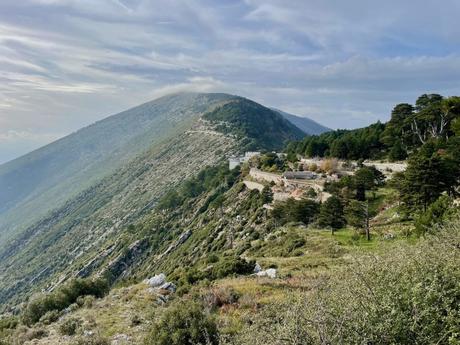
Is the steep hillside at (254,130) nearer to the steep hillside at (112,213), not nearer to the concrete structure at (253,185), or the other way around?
the steep hillside at (112,213)

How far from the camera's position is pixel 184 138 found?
7382 inches

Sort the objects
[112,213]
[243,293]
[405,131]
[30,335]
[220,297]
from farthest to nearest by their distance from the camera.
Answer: [112,213], [405,131], [243,293], [220,297], [30,335]

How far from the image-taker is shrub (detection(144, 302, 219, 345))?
13.3 m

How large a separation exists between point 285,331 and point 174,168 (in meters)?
145

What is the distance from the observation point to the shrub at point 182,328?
13.3 meters

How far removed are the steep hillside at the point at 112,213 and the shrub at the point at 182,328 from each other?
69.8 meters

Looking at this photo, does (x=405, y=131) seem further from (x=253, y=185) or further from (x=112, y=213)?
(x=112, y=213)

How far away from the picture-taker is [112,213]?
137875 millimetres

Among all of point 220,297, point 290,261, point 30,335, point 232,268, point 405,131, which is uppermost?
point 405,131

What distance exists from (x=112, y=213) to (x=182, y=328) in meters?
130

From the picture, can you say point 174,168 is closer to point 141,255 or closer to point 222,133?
point 222,133

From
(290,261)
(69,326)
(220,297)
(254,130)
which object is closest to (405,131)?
(290,261)

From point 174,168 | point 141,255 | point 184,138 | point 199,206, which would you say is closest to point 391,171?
point 199,206

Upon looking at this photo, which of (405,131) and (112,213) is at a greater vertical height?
(405,131)
